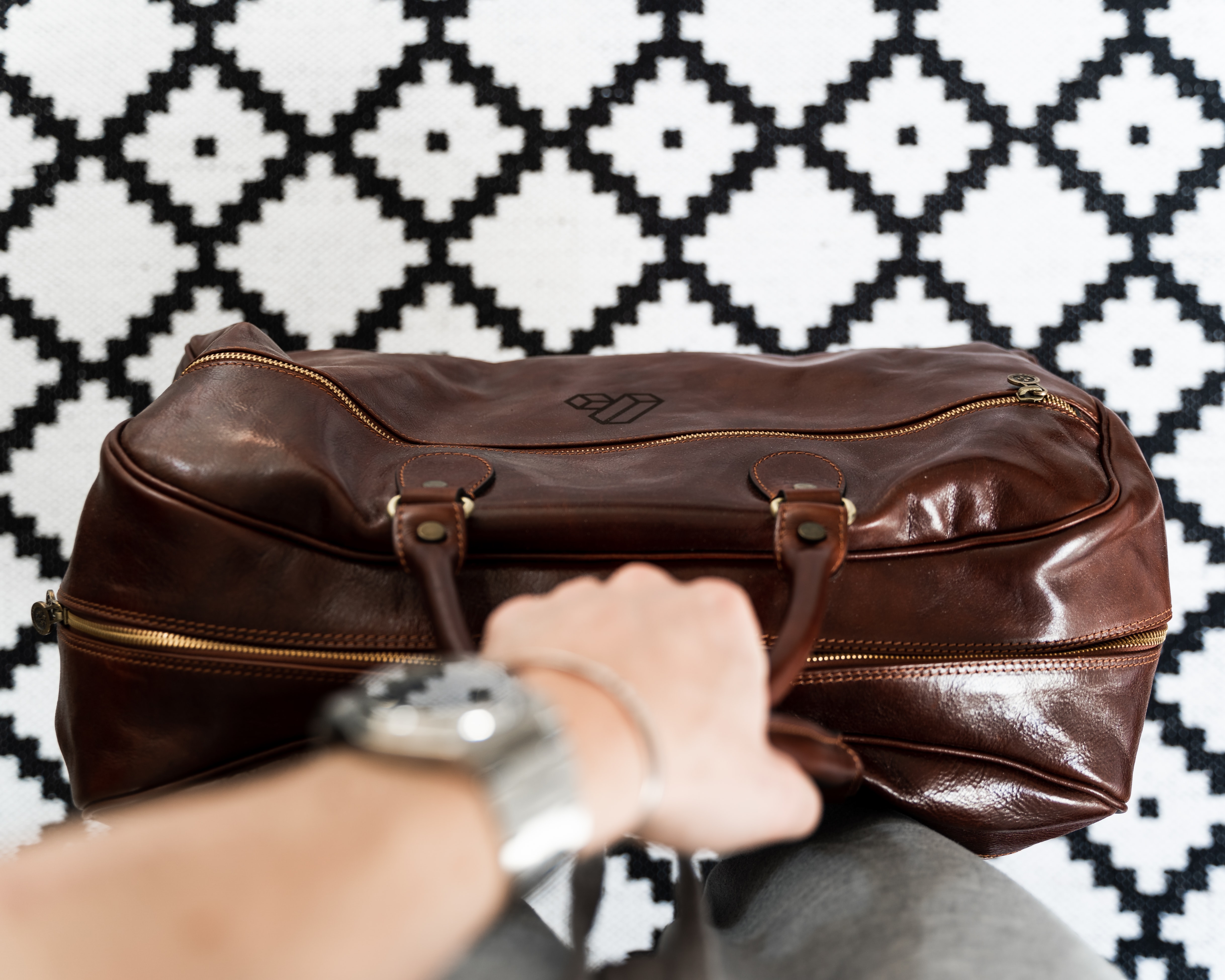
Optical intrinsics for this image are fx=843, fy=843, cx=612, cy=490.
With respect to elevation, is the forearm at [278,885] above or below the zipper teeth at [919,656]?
above

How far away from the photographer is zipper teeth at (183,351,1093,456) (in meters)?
0.60

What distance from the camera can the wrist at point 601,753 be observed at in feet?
1.03

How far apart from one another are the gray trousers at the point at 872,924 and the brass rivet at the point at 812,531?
0.19 metres

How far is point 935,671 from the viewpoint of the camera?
55 centimetres

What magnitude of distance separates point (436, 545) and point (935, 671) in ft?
1.08

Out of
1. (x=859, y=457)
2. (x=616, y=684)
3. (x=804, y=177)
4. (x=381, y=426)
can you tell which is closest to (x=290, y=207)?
(x=381, y=426)

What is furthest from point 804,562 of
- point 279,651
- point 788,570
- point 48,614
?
point 48,614

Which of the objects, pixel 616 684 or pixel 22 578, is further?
pixel 22 578

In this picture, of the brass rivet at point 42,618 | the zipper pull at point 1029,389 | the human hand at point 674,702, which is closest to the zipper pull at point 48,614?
the brass rivet at point 42,618

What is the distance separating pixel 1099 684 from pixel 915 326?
19.3 inches

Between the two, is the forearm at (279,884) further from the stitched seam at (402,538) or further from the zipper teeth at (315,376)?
the zipper teeth at (315,376)

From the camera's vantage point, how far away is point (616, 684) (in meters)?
0.34

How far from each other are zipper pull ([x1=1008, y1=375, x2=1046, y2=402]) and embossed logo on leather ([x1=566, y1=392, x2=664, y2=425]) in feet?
0.86

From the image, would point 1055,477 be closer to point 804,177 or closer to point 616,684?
point 616,684
